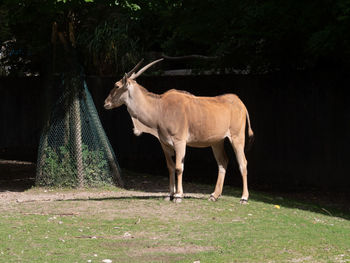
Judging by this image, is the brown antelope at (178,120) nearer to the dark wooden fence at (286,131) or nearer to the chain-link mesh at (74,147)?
the chain-link mesh at (74,147)

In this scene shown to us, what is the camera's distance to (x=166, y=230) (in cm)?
968

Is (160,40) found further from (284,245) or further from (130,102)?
(284,245)

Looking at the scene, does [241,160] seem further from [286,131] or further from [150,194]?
[286,131]

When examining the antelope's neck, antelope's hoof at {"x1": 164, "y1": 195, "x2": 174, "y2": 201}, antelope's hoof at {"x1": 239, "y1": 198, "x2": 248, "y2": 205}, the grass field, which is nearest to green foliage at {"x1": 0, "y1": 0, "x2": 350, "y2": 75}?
the antelope's neck

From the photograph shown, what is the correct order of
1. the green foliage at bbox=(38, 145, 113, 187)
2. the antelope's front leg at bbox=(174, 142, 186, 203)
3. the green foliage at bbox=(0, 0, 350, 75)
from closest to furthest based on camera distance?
the antelope's front leg at bbox=(174, 142, 186, 203), the green foliage at bbox=(0, 0, 350, 75), the green foliage at bbox=(38, 145, 113, 187)

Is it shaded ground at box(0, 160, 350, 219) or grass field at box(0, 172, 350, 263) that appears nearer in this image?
grass field at box(0, 172, 350, 263)

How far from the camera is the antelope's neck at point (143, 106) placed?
1159 cm

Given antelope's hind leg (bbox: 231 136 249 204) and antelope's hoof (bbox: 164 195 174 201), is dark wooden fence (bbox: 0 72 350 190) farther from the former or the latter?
antelope's hoof (bbox: 164 195 174 201)

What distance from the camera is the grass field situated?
8375 millimetres

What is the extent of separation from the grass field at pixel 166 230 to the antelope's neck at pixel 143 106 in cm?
132

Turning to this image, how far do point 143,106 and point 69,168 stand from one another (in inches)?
121

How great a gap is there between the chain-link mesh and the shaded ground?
1.27 feet

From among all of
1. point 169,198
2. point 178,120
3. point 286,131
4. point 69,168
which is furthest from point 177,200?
point 286,131

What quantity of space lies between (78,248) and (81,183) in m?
5.41
